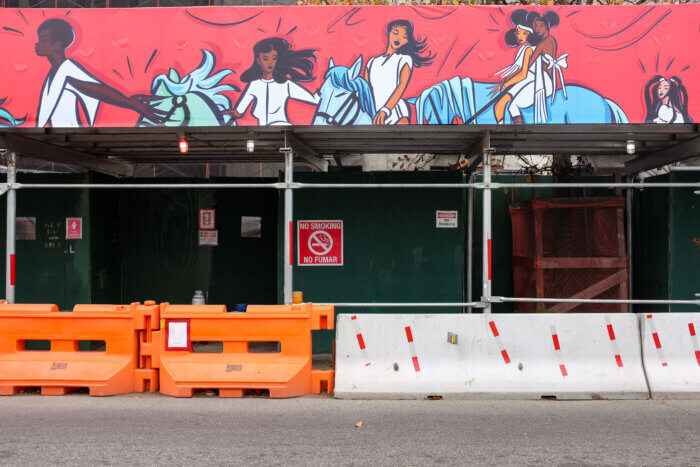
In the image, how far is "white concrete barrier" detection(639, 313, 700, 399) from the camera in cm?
621

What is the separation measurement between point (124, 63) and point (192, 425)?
4682mm

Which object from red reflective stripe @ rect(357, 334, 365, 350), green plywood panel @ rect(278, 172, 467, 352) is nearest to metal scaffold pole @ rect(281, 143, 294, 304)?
red reflective stripe @ rect(357, 334, 365, 350)

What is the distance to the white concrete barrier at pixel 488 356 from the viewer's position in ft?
20.6

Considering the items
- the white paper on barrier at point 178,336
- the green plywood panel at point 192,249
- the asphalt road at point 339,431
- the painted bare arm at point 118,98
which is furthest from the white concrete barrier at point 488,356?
the green plywood panel at point 192,249

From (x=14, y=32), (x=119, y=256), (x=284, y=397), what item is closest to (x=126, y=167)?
(x=119, y=256)

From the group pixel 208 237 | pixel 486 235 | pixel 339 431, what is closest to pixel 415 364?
pixel 339 431

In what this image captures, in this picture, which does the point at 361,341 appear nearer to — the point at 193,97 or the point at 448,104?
the point at 448,104

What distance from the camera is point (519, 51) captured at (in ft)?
23.1

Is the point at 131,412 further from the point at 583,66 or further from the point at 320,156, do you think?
the point at 583,66

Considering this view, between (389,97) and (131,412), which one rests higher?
(389,97)

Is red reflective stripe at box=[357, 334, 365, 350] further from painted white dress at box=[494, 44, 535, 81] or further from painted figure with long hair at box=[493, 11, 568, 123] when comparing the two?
painted white dress at box=[494, 44, 535, 81]

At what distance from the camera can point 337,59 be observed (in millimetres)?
7086

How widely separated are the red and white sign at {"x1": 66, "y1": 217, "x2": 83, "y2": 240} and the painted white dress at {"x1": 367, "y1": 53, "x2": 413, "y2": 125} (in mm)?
5288

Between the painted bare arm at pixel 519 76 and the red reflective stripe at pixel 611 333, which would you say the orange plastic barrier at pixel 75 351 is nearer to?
the painted bare arm at pixel 519 76
